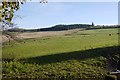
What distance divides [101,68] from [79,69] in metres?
2.30

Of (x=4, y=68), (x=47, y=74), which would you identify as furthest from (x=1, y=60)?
(x=47, y=74)

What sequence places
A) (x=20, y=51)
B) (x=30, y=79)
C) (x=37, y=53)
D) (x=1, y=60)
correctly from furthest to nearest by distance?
(x=20, y=51)
(x=37, y=53)
(x=1, y=60)
(x=30, y=79)

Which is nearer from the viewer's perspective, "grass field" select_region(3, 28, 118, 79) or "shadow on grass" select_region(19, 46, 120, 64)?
"grass field" select_region(3, 28, 118, 79)

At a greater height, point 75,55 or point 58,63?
point 75,55

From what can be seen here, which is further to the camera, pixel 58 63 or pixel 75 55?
pixel 75 55

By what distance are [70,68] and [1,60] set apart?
8534 millimetres

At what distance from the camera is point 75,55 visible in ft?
122

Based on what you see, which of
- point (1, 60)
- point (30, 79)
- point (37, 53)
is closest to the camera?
point (30, 79)

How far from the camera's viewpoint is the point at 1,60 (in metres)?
36.3

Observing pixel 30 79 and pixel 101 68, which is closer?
pixel 30 79

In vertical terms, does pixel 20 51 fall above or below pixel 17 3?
below

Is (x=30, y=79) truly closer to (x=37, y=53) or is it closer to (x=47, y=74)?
(x=47, y=74)

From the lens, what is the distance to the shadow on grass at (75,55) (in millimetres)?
35094

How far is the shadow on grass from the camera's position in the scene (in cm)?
3509
